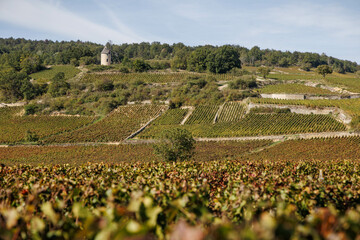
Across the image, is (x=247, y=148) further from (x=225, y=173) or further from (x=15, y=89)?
(x=15, y=89)

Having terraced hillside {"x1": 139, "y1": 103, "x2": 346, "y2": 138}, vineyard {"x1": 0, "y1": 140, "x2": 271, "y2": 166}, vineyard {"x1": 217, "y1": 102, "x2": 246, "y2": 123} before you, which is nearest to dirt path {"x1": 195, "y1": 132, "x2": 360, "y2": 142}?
terraced hillside {"x1": 139, "y1": 103, "x2": 346, "y2": 138}

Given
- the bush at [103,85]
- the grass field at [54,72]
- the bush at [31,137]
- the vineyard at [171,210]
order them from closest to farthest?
the vineyard at [171,210] < the bush at [31,137] < the bush at [103,85] < the grass field at [54,72]

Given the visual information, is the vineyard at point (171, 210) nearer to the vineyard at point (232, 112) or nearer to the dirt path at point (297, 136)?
the dirt path at point (297, 136)

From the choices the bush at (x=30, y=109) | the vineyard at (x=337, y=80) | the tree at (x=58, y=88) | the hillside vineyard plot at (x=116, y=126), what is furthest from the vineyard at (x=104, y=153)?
the vineyard at (x=337, y=80)

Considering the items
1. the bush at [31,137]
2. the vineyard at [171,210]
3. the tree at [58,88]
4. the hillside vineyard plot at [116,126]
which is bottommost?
the bush at [31,137]

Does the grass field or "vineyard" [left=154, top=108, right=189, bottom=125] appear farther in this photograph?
the grass field

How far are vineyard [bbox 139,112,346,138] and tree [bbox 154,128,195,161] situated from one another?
44.3 ft

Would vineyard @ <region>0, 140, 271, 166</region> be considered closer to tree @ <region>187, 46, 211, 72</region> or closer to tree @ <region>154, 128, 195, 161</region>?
tree @ <region>154, 128, 195, 161</region>

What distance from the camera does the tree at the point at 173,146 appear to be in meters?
23.3

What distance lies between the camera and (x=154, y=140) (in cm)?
4184

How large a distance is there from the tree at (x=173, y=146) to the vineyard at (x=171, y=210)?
1218 cm

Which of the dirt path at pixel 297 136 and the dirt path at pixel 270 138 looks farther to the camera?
the dirt path at pixel 270 138

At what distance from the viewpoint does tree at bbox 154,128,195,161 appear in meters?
23.3

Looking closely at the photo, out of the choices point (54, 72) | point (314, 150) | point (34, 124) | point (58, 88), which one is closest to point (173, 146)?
point (314, 150)
